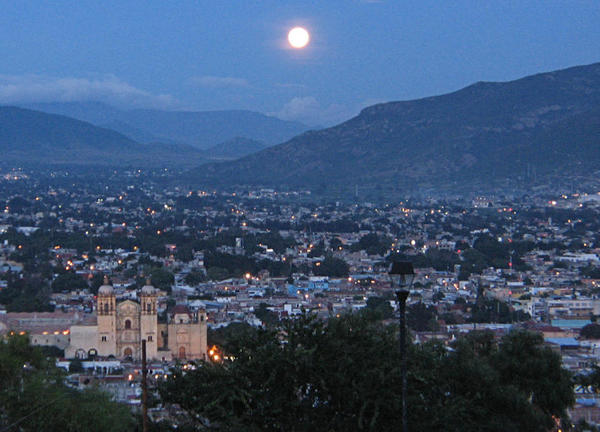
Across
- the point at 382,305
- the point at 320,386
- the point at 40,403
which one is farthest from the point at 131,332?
the point at 320,386

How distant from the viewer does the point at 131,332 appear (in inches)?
1253

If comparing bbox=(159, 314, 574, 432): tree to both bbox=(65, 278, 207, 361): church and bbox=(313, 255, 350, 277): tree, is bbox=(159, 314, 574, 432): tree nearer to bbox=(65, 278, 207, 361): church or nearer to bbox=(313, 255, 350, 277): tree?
bbox=(65, 278, 207, 361): church

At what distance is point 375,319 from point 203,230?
223ft

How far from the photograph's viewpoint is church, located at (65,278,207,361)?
103 feet

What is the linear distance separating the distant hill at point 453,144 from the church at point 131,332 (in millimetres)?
95989

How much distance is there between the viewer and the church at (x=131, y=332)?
31406mm

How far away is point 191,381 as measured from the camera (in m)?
12.0

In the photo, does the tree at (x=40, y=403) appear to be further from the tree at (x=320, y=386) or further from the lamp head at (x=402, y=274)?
the lamp head at (x=402, y=274)

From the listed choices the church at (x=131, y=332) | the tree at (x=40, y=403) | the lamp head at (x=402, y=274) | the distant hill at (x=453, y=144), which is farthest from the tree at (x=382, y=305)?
the distant hill at (x=453, y=144)

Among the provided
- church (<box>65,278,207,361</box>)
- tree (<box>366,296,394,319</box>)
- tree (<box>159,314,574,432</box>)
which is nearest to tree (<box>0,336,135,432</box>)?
tree (<box>159,314,574,432</box>)

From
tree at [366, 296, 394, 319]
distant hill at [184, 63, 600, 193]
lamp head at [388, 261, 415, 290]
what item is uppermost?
distant hill at [184, 63, 600, 193]

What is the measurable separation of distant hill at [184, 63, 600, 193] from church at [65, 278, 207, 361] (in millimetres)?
95989

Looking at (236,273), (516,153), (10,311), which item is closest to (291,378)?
(10,311)

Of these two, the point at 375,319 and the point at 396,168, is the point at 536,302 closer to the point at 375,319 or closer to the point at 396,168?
the point at 375,319
